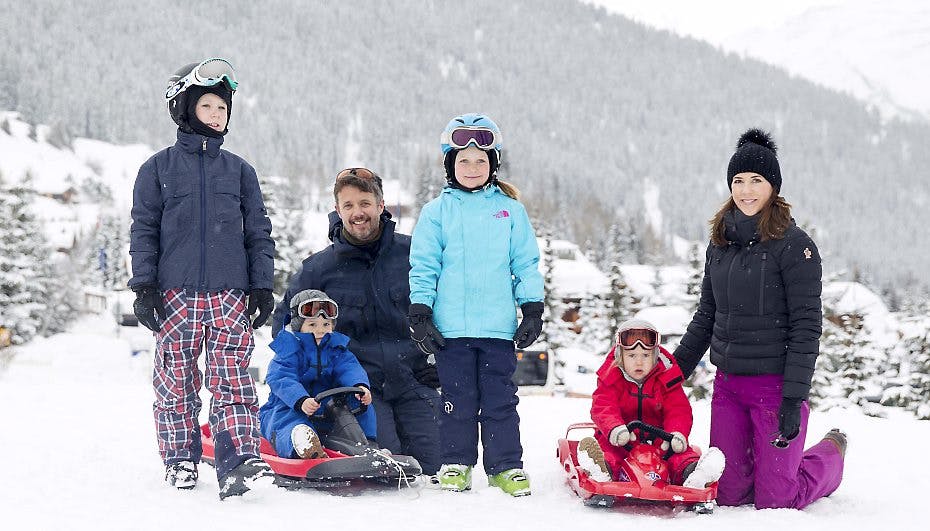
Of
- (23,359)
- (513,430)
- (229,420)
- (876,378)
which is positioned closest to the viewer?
(229,420)

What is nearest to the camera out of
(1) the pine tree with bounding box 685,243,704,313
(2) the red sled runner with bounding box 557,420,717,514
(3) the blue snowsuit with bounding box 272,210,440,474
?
(2) the red sled runner with bounding box 557,420,717,514

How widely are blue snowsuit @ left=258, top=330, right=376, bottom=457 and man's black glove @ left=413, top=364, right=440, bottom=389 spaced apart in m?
0.57

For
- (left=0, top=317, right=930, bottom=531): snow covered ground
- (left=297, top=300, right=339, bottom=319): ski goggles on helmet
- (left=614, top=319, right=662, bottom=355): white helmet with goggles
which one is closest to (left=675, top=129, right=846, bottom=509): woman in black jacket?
(left=0, top=317, right=930, bottom=531): snow covered ground

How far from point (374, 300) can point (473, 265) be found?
1.00 m

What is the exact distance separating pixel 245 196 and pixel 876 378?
2406cm

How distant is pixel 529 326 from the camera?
455 centimetres

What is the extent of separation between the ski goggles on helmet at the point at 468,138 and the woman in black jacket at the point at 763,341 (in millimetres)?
1339

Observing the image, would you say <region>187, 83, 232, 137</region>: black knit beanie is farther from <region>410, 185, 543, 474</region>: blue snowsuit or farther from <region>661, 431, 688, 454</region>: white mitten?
<region>661, 431, 688, 454</region>: white mitten

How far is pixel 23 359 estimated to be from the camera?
27.6 meters

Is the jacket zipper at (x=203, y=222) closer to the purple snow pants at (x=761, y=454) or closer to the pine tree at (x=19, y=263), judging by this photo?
the purple snow pants at (x=761, y=454)

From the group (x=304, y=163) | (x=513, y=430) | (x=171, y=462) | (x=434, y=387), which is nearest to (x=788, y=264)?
(x=513, y=430)

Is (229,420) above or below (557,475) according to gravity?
above

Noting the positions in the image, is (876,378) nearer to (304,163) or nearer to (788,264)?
(788,264)

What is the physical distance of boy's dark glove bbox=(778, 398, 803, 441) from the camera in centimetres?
418
